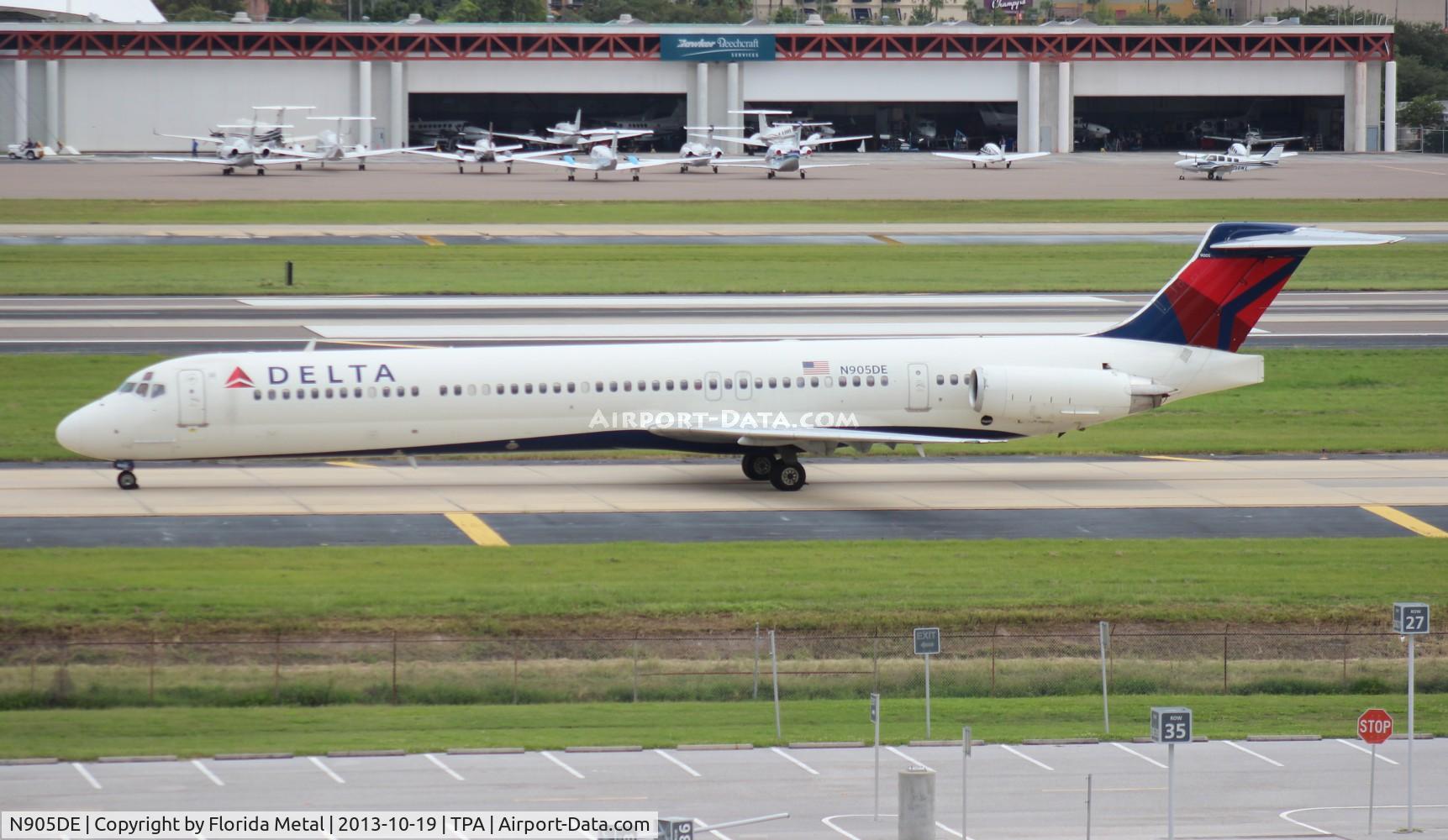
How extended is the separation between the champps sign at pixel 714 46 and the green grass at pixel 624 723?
133 meters

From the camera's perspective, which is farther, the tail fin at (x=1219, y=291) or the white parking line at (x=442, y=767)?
the tail fin at (x=1219, y=291)

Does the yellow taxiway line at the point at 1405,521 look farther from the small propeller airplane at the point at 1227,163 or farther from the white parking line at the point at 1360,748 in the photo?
the small propeller airplane at the point at 1227,163

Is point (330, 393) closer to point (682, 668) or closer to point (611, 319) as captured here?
point (682, 668)

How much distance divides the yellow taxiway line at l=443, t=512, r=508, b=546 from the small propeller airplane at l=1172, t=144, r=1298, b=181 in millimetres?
102083

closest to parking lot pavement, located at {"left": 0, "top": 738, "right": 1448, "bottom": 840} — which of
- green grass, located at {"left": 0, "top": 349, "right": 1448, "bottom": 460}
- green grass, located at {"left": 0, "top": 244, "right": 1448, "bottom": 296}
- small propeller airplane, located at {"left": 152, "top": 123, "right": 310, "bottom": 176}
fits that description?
green grass, located at {"left": 0, "top": 349, "right": 1448, "bottom": 460}

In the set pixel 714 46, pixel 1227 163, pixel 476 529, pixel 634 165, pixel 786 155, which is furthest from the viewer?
pixel 714 46

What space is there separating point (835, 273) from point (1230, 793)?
2263 inches

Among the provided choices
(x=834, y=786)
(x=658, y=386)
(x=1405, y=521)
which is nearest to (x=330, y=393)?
(x=658, y=386)

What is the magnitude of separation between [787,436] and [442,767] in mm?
17887

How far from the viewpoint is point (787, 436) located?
3938 centimetres


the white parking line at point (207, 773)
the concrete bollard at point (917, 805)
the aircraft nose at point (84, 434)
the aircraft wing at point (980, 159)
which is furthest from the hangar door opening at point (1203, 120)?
the concrete bollard at point (917, 805)

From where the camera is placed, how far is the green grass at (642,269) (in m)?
73.7

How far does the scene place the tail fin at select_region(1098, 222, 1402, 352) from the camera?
41.0m

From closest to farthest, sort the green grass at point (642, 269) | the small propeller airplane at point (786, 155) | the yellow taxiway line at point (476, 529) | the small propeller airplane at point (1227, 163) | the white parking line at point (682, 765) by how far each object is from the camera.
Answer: the white parking line at point (682, 765), the yellow taxiway line at point (476, 529), the green grass at point (642, 269), the small propeller airplane at point (786, 155), the small propeller airplane at point (1227, 163)
